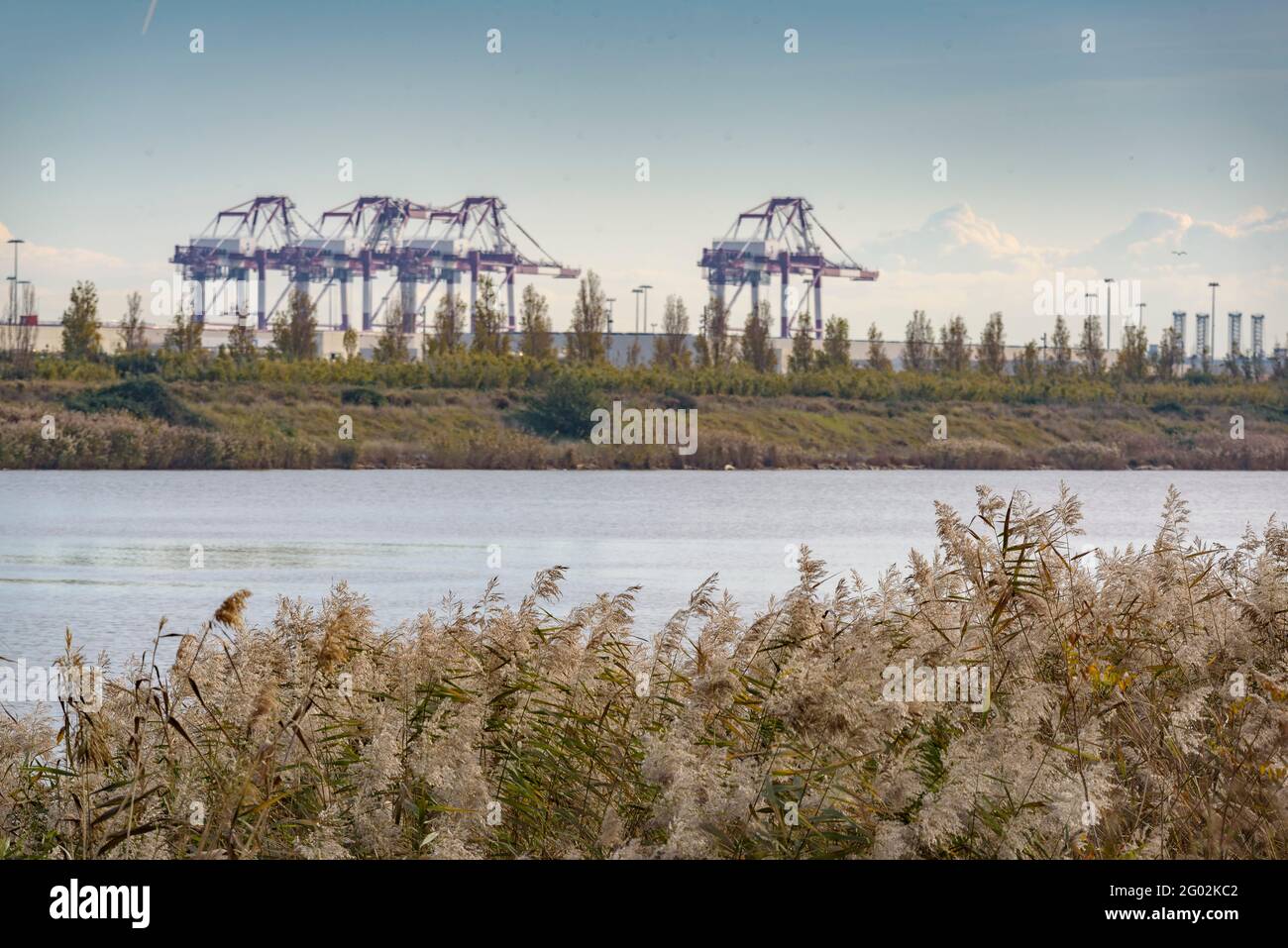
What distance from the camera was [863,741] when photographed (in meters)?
4.31

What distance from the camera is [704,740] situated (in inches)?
195

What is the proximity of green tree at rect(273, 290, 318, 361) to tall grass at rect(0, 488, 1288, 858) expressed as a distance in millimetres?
58516

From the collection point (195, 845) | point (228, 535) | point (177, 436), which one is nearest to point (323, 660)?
point (195, 845)

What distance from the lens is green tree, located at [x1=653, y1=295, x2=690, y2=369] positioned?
65.1m

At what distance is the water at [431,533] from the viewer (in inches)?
581

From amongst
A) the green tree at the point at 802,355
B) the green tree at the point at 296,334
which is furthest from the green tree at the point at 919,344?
the green tree at the point at 296,334

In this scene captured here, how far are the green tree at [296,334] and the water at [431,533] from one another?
22.1 meters

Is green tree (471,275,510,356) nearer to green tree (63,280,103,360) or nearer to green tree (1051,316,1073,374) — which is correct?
green tree (63,280,103,360)

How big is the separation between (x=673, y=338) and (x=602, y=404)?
1690 cm

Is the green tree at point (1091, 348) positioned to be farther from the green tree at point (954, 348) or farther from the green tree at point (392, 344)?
the green tree at point (392, 344)

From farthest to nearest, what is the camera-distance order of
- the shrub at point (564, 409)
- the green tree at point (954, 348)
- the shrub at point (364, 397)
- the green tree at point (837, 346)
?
the green tree at point (954, 348) → the green tree at point (837, 346) → the shrub at point (364, 397) → the shrub at point (564, 409)

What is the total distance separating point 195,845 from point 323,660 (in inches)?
26.6
